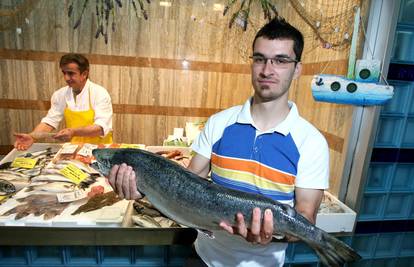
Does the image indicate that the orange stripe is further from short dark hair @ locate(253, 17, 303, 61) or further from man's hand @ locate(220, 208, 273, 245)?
short dark hair @ locate(253, 17, 303, 61)

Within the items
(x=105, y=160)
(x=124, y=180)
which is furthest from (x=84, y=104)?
(x=124, y=180)

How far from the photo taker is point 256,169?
1506mm

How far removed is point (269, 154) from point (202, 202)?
45 centimetres

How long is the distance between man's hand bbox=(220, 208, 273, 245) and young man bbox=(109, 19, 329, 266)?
2 centimetres

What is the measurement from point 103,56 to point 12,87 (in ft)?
4.00

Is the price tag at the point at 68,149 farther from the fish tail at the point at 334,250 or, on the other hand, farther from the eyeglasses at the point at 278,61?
the fish tail at the point at 334,250

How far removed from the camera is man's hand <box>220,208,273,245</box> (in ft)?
4.10

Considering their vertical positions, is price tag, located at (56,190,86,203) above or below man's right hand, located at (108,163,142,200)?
below

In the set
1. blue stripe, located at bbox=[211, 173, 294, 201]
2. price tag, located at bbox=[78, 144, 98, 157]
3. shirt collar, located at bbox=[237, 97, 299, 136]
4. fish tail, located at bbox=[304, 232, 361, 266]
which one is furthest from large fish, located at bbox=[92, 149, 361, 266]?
price tag, located at bbox=[78, 144, 98, 157]

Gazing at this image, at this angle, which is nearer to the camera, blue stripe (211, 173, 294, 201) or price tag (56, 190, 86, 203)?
blue stripe (211, 173, 294, 201)

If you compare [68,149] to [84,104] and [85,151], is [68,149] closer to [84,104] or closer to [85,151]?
[85,151]

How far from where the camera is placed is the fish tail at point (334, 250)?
4.20 feet

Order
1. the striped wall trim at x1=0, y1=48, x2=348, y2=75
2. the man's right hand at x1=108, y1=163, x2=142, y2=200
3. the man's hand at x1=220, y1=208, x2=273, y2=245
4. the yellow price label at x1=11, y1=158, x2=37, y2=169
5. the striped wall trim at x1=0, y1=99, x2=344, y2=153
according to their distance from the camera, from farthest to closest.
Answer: the striped wall trim at x1=0, y1=99, x2=344, y2=153
the striped wall trim at x1=0, y1=48, x2=348, y2=75
the yellow price label at x1=11, y1=158, x2=37, y2=169
the man's right hand at x1=108, y1=163, x2=142, y2=200
the man's hand at x1=220, y1=208, x2=273, y2=245

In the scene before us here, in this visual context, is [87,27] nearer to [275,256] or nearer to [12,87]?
[12,87]
